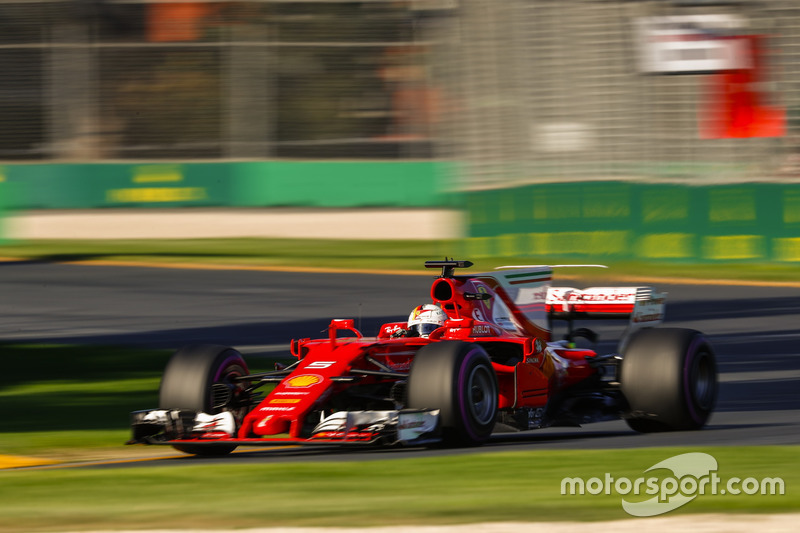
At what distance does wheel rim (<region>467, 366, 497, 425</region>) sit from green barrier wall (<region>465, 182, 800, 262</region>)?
12.9 meters

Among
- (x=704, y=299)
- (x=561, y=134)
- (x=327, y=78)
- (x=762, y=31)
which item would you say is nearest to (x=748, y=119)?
(x=762, y=31)

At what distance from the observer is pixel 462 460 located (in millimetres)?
8586

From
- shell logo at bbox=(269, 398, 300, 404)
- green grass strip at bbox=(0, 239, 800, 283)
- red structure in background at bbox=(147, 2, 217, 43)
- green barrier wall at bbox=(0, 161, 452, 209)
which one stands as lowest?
shell logo at bbox=(269, 398, 300, 404)

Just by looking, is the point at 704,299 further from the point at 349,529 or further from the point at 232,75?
the point at 232,75

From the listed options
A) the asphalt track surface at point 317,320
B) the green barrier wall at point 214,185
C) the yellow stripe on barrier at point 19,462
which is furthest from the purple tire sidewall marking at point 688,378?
the green barrier wall at point 214,185

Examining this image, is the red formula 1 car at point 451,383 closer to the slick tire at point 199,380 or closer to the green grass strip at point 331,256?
the slick tire at point 199,380

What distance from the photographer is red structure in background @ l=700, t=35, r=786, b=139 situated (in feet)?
72.4

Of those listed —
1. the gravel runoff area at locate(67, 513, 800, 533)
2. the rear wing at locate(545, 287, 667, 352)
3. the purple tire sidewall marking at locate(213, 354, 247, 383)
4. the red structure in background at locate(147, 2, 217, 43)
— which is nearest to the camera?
the gravel runoff area at locate(67, 513, 800, 533)

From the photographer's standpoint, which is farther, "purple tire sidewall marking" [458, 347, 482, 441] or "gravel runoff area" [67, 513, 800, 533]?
"purple tire sidewall marking" [458, 347, 482, 441]

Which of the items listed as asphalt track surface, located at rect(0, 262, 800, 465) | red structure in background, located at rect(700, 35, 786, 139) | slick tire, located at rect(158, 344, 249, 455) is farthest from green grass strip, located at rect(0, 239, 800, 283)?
slick tire, located at rect(158, 344, 249, 455)

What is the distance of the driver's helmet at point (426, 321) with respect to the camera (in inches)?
399

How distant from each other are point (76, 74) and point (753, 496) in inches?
1006

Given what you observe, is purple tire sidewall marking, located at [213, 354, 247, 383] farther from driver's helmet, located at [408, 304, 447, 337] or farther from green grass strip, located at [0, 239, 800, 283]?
green grass strip, located at [0, 239, 800, 283]

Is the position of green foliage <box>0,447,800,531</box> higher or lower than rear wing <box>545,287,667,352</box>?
lower
